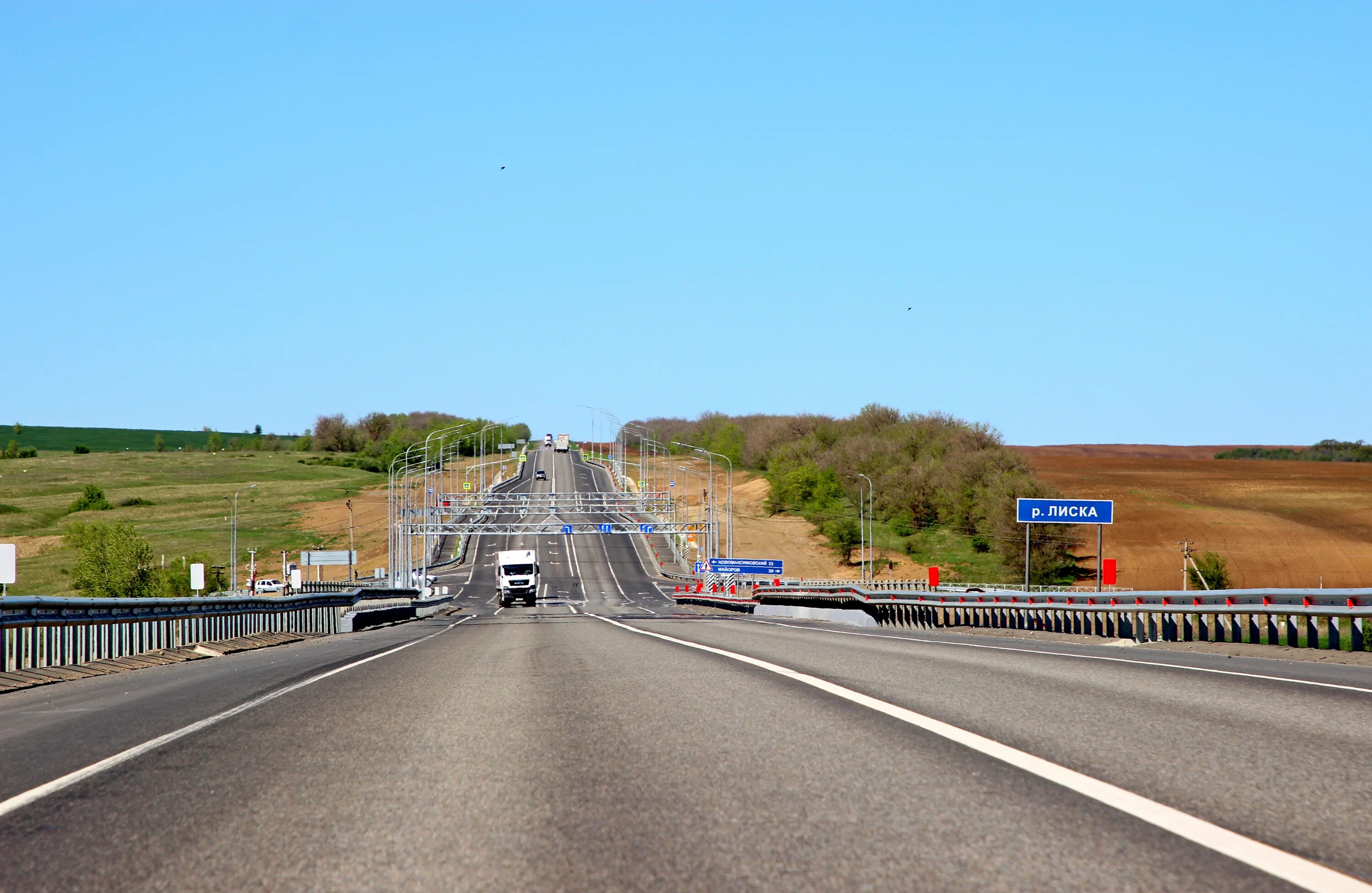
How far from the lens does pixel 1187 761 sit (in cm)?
661

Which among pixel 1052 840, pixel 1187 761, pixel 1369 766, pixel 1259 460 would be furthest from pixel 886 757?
pixel 1259 460

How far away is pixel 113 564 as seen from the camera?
107m

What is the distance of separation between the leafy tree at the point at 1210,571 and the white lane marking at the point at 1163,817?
240 ft

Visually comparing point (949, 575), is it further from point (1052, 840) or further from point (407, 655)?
point (1052, 840)

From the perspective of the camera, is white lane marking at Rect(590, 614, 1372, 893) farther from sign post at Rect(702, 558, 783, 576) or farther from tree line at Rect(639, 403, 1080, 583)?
tree line at Rect(639, 403, 1080, 583)

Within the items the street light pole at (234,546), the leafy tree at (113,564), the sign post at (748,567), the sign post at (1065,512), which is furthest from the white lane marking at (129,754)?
the leafy tree at (113,564)

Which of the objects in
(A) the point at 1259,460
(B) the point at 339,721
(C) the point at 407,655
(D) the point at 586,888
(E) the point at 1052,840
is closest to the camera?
(D) the point at 586,888

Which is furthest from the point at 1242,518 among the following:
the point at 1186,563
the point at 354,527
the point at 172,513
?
the point at 172,513

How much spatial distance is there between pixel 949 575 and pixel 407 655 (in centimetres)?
8506

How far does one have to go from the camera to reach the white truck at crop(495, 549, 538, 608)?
78.9m

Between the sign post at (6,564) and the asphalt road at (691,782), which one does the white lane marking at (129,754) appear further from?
A: the sign post at (6,564)

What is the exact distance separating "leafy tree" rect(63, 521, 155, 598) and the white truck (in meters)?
39.5

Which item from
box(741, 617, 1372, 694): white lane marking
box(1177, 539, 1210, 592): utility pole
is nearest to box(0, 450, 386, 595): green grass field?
box(1177, 539, 1210, 592): utility pole

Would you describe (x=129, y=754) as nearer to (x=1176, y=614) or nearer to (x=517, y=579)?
(x=1176, y=614)
